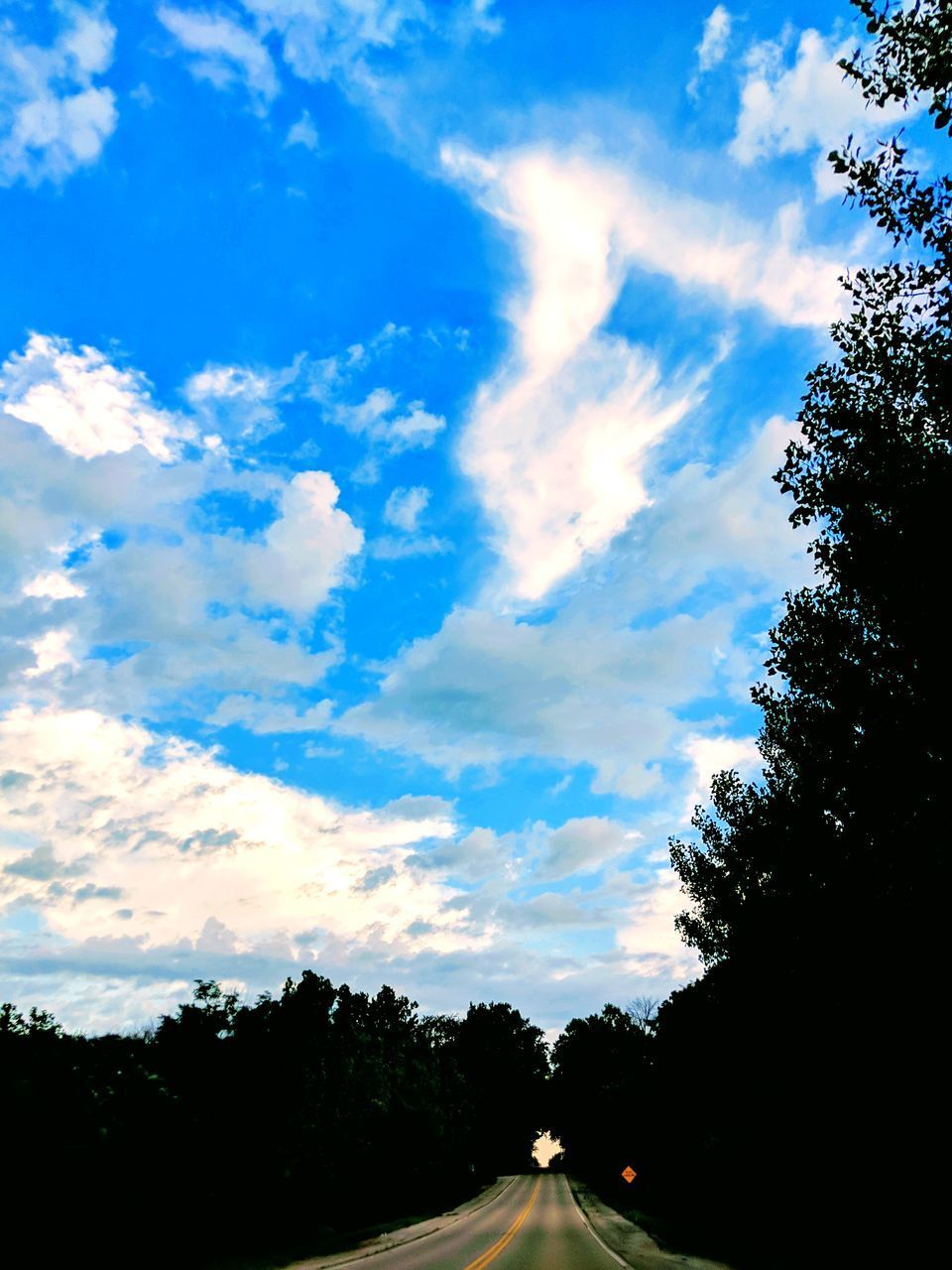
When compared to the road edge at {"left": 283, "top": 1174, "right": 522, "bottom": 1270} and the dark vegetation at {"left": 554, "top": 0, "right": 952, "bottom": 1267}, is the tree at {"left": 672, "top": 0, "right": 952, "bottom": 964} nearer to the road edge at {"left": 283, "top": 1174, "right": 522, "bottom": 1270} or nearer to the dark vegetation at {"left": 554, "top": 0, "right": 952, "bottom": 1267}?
the dark vegetation at {"left": 554, "top": 0, "right": 952, "bottom": 1267}

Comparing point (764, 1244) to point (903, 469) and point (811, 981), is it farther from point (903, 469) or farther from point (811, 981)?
point (903, 469)

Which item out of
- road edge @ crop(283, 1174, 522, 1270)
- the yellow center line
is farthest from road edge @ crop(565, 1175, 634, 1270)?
road edge @ crop(283, 1174, 522, 1270)

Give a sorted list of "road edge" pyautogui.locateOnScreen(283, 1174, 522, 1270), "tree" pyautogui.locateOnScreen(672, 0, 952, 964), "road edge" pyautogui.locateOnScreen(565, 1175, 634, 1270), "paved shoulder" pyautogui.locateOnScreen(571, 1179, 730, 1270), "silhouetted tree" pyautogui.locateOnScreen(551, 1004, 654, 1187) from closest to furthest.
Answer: "tree" pyautogui.locateOnScreen(672, 0, 952, 964) < "paved shoulder" pyautogui.locateOnScreen(571, 1179, 730, 1270) < "road edge" pyautogui.locateOnScreen(565, 1175, 634, 1270) < "road edge" pyautogui.locateOnScreen(283, 1174, 522, 1270) < "silhouetted tree" pyautogui.locateOnScreen(551, 1004, 654, 1187)

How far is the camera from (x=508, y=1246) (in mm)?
28078

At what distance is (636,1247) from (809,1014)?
36.9 feet

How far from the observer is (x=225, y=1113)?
80.6ft

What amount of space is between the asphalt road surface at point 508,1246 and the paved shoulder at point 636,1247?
0.68 metres

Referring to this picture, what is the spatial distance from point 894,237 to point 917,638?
7.37 m

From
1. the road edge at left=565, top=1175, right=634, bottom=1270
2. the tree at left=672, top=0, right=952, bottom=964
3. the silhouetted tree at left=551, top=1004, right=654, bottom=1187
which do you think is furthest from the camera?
the silhouetted tree at left=551, top=1004, right=654, bottom=1187

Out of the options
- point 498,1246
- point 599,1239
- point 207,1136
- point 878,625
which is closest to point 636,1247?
point 599,1239

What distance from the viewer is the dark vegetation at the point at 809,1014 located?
44.8 feet

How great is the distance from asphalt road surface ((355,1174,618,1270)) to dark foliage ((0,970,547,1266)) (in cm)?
439

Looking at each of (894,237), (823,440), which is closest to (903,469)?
(823,440)

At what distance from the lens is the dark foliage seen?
1521cm
